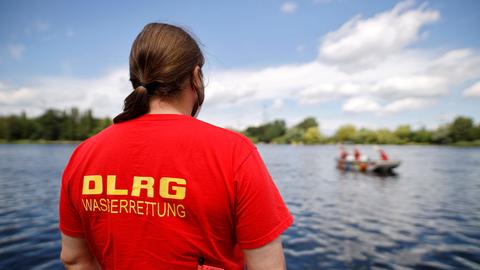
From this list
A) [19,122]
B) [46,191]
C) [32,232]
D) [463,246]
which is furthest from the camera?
[19,122]

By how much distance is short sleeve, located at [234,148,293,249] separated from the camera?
1.33 m

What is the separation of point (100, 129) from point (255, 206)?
136 m

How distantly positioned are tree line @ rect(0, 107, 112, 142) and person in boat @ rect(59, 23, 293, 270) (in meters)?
128

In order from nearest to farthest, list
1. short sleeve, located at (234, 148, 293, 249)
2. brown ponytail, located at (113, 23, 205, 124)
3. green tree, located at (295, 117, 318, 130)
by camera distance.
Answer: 1. short sleeve, located at (234, 148, 293, 249)
2. brown ponytail, located at (113, 23, 205, 124)
3. green tree, located at (295, 117, 318, 130)

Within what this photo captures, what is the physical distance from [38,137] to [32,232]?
126 metres

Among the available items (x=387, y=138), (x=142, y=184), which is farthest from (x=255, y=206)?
(x=387, y=138)

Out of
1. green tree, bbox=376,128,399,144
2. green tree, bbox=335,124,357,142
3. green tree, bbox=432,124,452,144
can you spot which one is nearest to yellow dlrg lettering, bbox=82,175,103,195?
green tree, bbox=432,124,452,144

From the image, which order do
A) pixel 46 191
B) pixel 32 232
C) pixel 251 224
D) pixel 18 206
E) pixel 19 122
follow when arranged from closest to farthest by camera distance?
pixel 251 224
pixel 32 232
pixel 18 206
pixel 46 191
pixel 19 122

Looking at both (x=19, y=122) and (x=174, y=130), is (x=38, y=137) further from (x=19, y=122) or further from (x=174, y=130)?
(x=174, y=130)

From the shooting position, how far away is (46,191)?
17844 millimetres

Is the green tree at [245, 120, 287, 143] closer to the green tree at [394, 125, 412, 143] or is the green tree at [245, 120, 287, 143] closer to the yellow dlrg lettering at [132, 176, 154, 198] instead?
the green tree at [394, 125, 412, 143]

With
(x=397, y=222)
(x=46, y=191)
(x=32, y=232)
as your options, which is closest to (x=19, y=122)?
(x=46, y=191)

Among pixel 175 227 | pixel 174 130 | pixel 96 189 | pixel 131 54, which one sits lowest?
pixel 175 227

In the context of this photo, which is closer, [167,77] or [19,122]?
[167,77]
